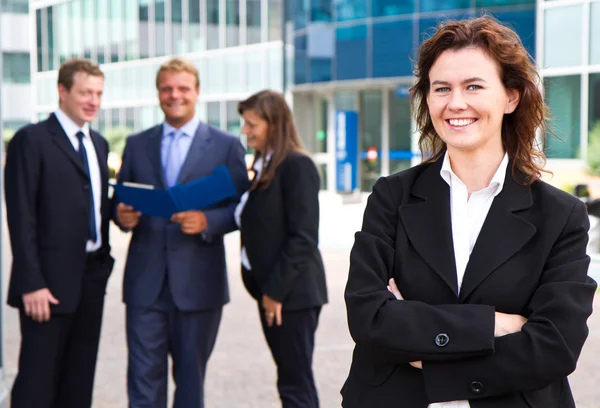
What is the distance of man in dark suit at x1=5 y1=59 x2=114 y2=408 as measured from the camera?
442 centimetres

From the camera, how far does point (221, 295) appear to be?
4.88 metres

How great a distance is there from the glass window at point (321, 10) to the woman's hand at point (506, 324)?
976 inches

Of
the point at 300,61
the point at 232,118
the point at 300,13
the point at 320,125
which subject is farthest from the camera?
the point at 232,118

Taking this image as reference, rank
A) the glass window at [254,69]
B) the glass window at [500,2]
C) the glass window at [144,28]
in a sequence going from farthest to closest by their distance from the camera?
the glass window at [144,28]
the glass window at [254,69]
the glass window at [500,2]

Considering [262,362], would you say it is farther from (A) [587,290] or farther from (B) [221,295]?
(A) [587,290]

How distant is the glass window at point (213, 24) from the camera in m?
33.6

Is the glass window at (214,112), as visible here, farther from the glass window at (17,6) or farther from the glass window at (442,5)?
the glass window at (17,6)

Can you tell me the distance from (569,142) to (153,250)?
15.9 meters

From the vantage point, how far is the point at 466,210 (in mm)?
2453

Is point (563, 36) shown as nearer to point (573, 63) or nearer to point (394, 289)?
point (573, 63)

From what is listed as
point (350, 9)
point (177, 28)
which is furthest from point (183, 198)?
point (177, 28)

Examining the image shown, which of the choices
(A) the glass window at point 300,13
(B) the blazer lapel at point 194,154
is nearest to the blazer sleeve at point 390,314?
(B) the blazer lapel at point 194,154

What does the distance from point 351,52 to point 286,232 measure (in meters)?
21.5

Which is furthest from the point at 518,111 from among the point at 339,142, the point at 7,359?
the point at 339,142
